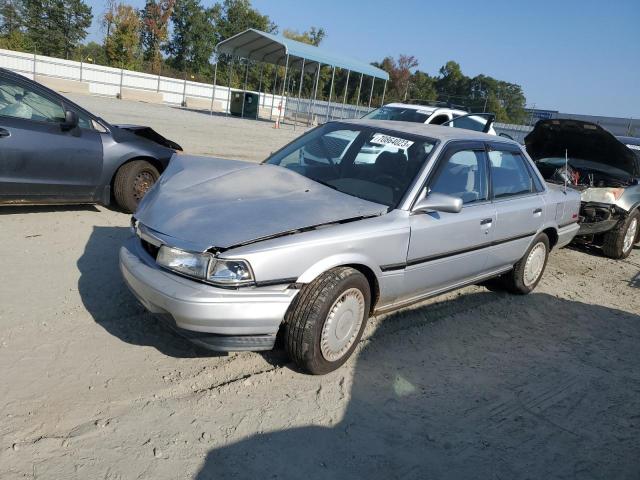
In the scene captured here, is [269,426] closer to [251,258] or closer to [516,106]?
[251,258]

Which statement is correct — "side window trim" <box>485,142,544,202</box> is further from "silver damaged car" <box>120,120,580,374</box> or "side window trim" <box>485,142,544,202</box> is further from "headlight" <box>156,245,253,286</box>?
"headlight" <box>156,245,253,286</box>

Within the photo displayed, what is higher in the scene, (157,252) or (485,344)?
(157,252)

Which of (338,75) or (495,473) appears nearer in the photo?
(495,473)

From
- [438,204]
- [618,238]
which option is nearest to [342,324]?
[438,204]

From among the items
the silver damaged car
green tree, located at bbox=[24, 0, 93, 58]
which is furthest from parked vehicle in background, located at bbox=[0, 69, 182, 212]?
green tree, located at bbox=[24, 0, 93, 58]

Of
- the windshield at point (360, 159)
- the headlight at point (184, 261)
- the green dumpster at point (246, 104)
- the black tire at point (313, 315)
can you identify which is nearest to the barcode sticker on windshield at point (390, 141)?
the windshield at point (360, 159)

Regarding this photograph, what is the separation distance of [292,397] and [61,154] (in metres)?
3.72

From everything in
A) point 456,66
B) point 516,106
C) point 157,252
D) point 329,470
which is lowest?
point 329,470

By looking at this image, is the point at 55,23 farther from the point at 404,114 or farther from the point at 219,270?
the point at 219,270

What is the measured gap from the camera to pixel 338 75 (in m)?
65.4

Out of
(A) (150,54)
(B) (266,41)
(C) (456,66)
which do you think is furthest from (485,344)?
(C) (456,66)

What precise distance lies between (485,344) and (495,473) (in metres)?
1.59

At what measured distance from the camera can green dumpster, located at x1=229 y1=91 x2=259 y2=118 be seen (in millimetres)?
30672

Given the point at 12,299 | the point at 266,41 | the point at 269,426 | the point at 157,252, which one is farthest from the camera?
the point at 266,41
